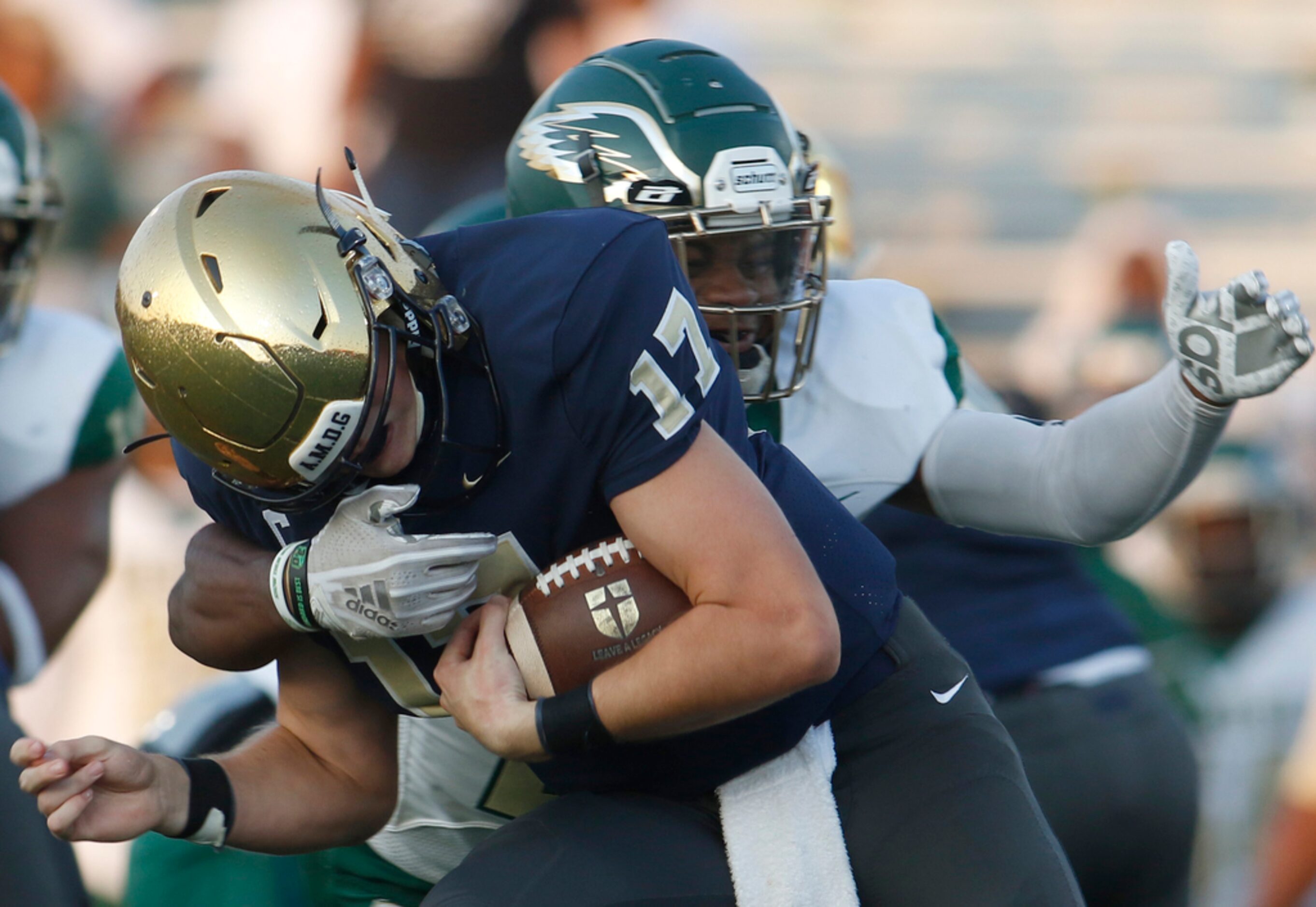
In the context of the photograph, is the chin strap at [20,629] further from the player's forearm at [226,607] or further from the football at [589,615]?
the football at [589,615]

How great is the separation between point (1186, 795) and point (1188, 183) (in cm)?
644

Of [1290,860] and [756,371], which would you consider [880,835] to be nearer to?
[756,371]

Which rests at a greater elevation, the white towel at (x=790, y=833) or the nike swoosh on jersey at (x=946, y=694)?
the nike swoosh on jersey at (x=946, y=694)

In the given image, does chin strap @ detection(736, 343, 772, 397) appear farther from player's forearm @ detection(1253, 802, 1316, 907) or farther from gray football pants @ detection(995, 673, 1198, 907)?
player's forearm @ detection(1253, 802, 1316, 907)

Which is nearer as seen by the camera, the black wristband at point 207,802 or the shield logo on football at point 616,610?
the shield logo on football at point 616,610

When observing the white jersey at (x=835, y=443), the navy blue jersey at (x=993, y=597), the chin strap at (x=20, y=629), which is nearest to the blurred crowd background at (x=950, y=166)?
the navy blue jersey at (x=993, y=597)

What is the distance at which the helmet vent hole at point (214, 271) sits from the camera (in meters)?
1.93

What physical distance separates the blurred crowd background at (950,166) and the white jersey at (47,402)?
3.60 feet

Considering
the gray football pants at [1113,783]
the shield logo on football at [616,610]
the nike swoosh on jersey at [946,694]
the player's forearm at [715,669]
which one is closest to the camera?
the player's forearm at [715,669]

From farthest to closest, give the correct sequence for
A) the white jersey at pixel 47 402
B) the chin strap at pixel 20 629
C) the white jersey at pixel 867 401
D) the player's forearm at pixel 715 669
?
the white jersey at pixel 47 402 < the chin strap at pixel 20 629 < the white jersey at pixel 867 401 < the player's forearm at pixel 715 669

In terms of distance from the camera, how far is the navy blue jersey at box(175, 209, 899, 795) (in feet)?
6.40

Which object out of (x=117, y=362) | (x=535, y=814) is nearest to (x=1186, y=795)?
(x=535, y=814)

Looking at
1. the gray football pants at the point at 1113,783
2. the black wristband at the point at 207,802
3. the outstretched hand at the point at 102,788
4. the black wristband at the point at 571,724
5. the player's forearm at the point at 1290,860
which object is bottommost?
the player's forearm at the point at 1290,860

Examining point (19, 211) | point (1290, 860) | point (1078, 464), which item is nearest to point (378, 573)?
point (1078, 464)
